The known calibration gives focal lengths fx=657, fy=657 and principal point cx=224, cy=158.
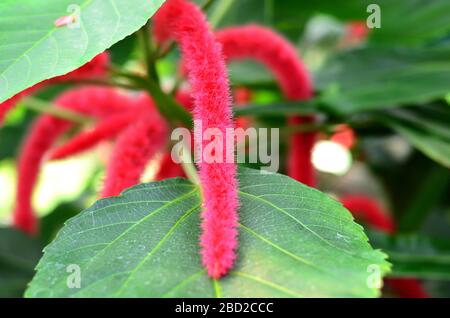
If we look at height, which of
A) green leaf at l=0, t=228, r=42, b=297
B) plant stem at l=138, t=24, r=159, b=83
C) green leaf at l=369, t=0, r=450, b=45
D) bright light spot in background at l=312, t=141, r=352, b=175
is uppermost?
green leaf at l=369, t=0, r=450, b=45

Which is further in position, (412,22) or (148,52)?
(412,22)

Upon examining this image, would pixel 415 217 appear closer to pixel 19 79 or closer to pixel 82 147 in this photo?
pixel 82 147

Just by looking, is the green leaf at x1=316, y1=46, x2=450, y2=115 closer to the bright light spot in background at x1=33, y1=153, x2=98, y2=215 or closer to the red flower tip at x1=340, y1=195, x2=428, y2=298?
the red flower tip at x1=340, y1=195, x2=428, y2=298

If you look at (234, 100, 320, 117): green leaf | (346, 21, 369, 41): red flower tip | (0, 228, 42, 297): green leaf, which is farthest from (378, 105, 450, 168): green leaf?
(346, 21, 369, 41): red flower tip

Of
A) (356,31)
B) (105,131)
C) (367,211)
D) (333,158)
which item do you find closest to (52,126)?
(105,131)

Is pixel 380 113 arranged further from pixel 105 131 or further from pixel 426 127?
pixel 105 131

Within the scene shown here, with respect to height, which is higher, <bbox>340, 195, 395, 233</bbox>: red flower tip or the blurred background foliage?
the blurred background foliage
